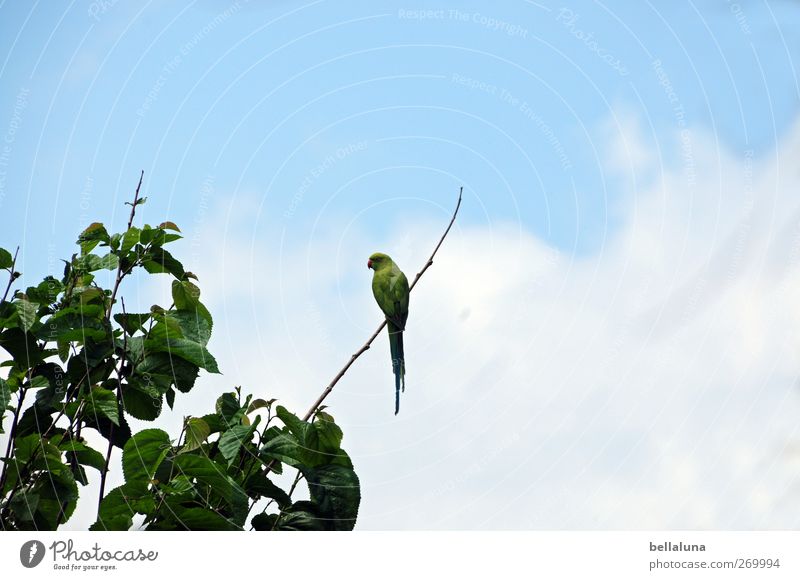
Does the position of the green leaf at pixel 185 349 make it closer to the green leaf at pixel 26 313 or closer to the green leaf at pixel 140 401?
the green leaf at pixel 140 401

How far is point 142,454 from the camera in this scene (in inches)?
109

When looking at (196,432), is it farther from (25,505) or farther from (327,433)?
(25,505)

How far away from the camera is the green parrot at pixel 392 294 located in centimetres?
353

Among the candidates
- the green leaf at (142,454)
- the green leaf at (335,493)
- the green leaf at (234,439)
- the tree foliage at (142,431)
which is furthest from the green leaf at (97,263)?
the green leaf at (335,493)

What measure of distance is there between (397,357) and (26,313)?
141cm

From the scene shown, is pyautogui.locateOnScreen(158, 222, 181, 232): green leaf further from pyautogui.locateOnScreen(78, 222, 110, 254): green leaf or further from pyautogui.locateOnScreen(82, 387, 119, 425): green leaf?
pyautogui.locateOnScreen(82, 387, 119, 425): green leaf

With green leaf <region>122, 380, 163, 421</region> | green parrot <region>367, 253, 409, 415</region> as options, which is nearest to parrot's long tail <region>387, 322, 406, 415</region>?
green parrot <region>367, 253, 409, 415</region>

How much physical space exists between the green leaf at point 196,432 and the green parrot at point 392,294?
890mm

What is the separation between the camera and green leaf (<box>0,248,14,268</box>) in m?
3.13

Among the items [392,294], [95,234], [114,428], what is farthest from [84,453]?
[392,294]

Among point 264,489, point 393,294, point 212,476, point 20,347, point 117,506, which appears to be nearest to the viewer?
point 212,476

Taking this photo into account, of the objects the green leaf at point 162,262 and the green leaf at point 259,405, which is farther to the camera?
the green leaf at point 162,262

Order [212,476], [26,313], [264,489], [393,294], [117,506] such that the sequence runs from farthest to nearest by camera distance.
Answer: [393,294] < [26,313] < [264,489] < [117,506] < [212,476]

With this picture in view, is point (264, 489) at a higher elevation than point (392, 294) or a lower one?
lower
